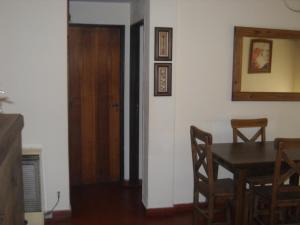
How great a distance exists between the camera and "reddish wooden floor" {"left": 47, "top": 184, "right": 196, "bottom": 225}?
134 inches

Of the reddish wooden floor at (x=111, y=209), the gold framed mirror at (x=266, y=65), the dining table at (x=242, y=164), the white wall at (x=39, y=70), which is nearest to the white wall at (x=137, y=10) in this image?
the white wall at (x=39, y=70)

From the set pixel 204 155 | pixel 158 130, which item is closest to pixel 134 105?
pixel 158 130

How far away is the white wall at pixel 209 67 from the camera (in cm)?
347

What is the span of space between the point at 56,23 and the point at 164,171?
6.02 feet

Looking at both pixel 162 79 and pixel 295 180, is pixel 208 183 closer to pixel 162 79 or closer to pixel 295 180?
pixel 295 180

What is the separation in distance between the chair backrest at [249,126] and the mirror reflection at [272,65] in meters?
0.36

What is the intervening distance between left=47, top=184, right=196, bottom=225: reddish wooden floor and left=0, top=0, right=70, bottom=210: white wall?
0.53 m

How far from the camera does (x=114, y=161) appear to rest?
178 inches

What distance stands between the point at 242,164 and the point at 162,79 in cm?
119

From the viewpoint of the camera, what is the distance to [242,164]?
2.73 metres

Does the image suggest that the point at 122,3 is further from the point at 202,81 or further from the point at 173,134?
the point at 173,134

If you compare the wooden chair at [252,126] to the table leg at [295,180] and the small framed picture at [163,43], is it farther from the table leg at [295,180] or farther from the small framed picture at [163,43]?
Answer: the small framed picture at [163,43]

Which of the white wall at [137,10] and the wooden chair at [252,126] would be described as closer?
the wooden chair at [252,126]

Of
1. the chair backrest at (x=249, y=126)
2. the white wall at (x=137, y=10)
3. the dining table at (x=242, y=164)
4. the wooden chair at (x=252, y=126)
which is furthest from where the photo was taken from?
the white wall at (x=137, y=10)
